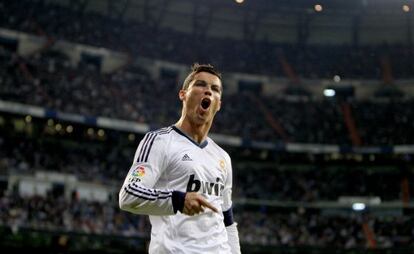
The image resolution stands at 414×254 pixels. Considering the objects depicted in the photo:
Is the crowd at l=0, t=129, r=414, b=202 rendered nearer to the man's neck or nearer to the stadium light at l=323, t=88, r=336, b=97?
the stadium light at l=323, t=88, r=336, b=97

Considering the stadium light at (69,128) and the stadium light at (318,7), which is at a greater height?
the stadium light at (318,7)

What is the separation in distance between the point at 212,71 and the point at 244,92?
43201 mm

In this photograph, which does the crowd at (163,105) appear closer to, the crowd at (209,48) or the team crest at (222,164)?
the crowd at (209,48)

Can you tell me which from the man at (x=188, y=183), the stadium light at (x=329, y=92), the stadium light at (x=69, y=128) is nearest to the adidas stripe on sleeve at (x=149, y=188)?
the man at (x=188, y=183)

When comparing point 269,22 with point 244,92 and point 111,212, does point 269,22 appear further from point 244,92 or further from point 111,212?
point 111,212

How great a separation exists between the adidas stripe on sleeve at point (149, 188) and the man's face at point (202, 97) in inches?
14.1

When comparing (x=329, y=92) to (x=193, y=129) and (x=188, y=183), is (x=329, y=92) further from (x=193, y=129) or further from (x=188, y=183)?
(x=188, y=183)

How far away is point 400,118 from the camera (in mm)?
44594

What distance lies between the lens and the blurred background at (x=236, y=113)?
113ft

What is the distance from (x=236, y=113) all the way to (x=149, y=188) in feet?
133

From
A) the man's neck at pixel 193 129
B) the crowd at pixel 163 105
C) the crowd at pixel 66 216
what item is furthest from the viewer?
the crowd at pixel 163 105

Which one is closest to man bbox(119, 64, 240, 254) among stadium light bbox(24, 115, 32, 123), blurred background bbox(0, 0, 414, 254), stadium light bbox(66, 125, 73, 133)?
blurred background bbox(0, 0, 414, 254)

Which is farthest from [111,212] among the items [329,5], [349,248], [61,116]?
[329,5]

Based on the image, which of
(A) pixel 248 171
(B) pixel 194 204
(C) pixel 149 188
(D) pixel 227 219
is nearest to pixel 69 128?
(A) pixel 248 171
